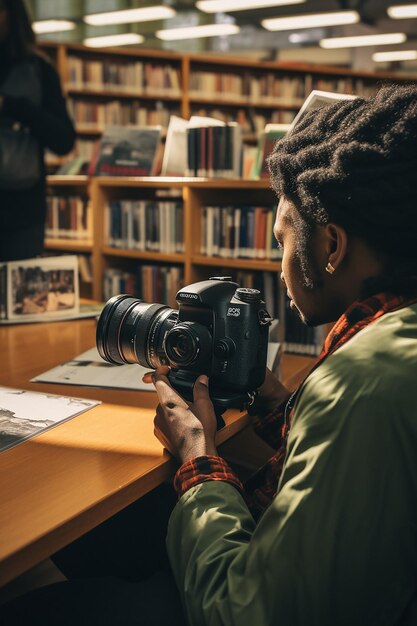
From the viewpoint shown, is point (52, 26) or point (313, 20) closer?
point (313, 20)

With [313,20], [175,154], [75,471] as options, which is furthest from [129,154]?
[313,20]

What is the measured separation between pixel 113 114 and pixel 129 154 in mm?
3130

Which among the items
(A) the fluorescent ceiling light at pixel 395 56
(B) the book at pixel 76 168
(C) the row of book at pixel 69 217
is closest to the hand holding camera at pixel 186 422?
(C) the row of book at pixel 69 217

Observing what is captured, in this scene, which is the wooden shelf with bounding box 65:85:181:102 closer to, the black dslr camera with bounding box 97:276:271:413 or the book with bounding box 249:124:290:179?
the book with bounding box 249:124:290:179

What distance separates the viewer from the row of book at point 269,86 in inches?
213

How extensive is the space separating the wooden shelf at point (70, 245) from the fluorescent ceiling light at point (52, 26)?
4257 millimetres

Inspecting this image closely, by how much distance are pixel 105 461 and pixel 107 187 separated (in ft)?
5.13

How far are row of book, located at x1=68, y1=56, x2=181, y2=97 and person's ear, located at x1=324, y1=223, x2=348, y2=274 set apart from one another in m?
4.80

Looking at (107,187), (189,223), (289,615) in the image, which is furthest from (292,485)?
(107,187)

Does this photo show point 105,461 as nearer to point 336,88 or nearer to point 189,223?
point 189,223

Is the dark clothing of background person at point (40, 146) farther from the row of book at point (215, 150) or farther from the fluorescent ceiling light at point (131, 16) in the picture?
the fluorescent ceiling light at point (131, 16)

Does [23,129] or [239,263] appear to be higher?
[23,129]

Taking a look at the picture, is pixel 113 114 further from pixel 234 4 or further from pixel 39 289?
pixel 39 289

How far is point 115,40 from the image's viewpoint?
642 centimetres
